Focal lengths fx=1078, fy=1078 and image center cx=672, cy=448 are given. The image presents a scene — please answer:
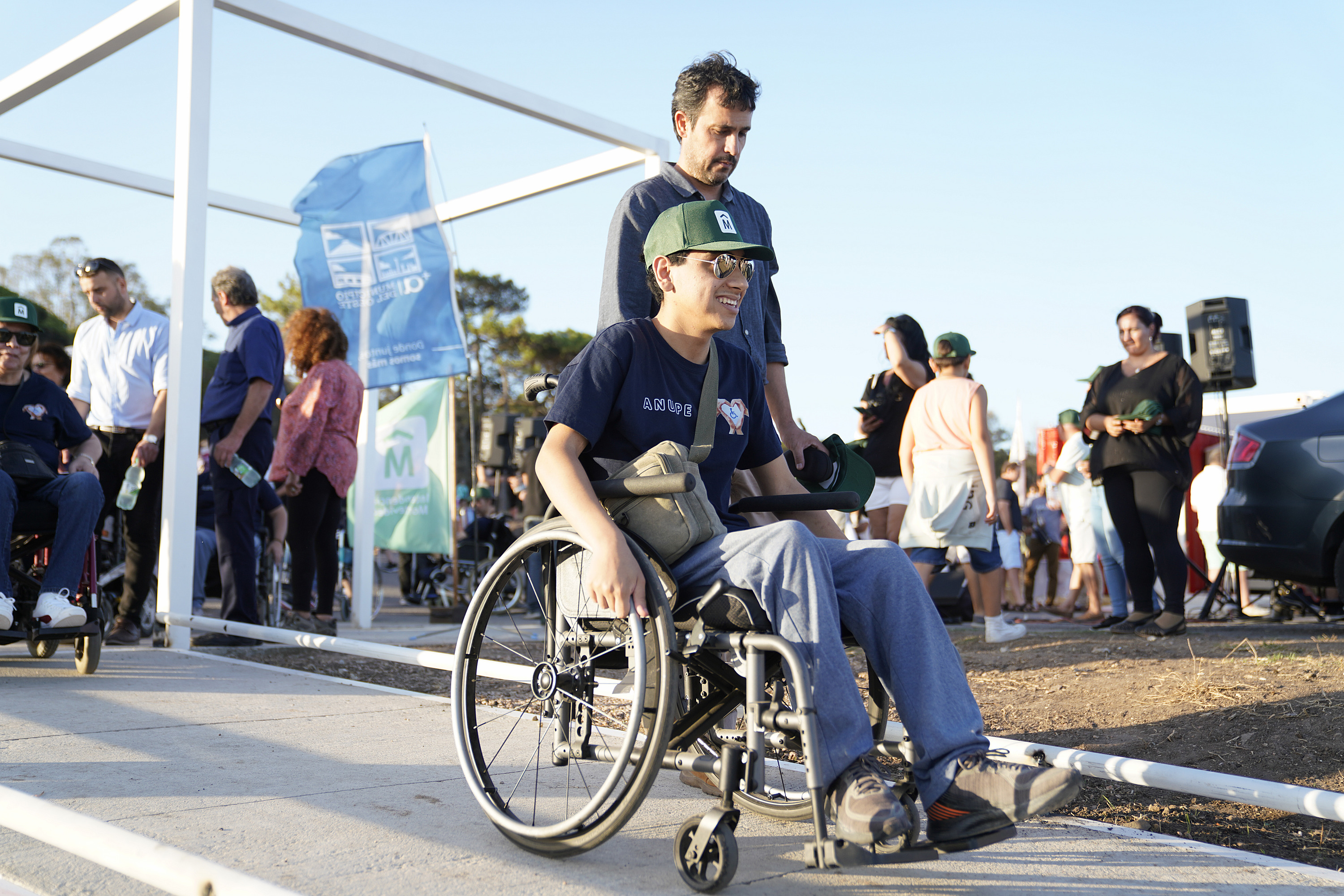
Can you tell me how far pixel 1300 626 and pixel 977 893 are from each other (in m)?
6.51

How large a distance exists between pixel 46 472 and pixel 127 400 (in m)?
1.53

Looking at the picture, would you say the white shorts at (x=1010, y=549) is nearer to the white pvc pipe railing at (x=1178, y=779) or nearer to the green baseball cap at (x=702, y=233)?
the white pvc pipe railing at (x=1178, y=779)

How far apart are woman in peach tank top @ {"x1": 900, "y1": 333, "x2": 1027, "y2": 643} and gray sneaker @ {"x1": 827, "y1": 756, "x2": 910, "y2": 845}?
13.8ft

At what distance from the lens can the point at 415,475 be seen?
9516mm

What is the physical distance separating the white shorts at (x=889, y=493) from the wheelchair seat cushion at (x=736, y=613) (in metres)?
5.06

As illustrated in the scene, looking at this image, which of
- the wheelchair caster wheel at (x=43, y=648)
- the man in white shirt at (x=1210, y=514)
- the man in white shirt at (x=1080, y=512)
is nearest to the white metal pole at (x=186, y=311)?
the wheelchair caster wheel at (x=43, y=648)

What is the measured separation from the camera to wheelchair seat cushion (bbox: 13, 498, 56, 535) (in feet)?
14.1

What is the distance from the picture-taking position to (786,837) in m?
2.36

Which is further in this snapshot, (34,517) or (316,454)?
(316,454)

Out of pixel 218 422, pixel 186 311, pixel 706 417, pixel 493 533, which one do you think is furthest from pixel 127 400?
pixel 493 533

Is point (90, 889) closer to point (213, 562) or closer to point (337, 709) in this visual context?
point (337, 709)

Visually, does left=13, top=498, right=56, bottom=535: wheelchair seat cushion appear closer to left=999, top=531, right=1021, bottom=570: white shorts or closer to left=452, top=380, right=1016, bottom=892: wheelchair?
left=452, top=380, right=1016, bottom=892: wheelchair

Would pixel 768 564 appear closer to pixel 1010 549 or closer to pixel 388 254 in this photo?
pixel 388 254

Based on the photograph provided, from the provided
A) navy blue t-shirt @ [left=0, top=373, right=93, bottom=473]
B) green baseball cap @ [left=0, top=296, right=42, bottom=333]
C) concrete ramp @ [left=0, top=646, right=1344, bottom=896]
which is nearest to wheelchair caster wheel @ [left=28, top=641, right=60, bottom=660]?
navy blue t-shirt @ [left=0, top=373, right=93, bottom=473]
